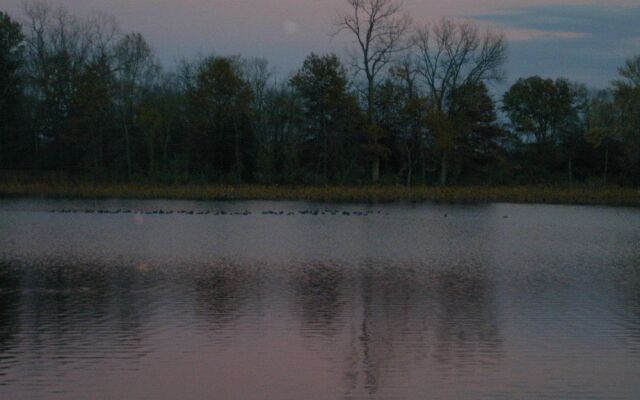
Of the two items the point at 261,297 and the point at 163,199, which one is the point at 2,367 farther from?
the point at 163,199

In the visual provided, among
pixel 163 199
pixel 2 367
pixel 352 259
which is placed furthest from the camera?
pixel 163 199

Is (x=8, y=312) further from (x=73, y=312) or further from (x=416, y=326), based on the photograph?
(x=416, y=326)

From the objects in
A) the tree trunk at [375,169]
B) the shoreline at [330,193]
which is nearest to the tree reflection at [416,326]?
the shoreline at [330,193]

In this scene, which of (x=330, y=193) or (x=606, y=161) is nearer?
(x=330, y=193)

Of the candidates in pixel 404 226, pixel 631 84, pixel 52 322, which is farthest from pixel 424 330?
pixel 631 84

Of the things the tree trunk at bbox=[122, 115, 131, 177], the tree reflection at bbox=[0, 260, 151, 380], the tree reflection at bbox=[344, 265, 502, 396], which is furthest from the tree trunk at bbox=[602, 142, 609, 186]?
the tree reflection at bbox=[0, 260, 151, 380]

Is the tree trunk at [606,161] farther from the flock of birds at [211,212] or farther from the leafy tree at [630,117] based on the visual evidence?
the flock of birds at [211,212]

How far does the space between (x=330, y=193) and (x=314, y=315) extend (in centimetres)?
3941

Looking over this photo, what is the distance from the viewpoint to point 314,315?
15.0 meters

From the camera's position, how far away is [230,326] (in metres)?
14.1

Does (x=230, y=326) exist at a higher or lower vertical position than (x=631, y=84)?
lower

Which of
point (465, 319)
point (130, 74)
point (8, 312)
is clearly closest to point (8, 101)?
point (130, 74)

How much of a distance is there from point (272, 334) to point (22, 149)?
55.2 metres

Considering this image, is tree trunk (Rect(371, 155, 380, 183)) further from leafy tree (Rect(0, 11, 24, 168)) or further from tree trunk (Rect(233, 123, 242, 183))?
leafy tree (Rect(0, 11, 24, 168))
